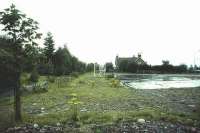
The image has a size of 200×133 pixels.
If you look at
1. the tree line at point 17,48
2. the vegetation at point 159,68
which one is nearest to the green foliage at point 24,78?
the tree line at point 17,48

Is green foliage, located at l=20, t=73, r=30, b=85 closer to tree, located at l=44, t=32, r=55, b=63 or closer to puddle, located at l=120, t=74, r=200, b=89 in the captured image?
puddle, located at l=120, t=74, r=200, b=89

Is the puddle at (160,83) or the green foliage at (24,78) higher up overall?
the green foliage at (24,78)

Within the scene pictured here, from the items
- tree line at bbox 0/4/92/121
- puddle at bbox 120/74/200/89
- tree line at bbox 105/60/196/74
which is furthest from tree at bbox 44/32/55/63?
tree line at bbox 105/60/196/74

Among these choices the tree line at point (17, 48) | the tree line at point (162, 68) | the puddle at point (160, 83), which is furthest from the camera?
the tree line at point (162, 68)

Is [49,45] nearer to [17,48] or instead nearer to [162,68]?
[17,48]

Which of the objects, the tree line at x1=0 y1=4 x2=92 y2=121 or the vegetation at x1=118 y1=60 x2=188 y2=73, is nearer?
the tree line at x1=0 y1=4 x2=92 y2=121

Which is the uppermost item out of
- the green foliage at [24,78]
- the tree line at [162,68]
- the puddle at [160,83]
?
the tree line at [162,68]

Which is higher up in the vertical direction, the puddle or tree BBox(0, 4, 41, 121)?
tree BBox(0, 4, 41, 121)

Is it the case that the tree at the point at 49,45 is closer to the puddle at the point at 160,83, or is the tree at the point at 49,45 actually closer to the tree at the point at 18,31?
the puddle at the point at 160,83

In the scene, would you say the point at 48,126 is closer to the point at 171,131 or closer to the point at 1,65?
the point at 1,65

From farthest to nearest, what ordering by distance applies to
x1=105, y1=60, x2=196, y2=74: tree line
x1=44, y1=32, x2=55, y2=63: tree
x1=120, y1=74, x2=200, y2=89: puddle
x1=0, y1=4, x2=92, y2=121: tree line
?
x1=105, y1=60, x2=196, y2=74: tree line < x1=44, y1=32, x2=55, y2=63: tree < x1=120, y1=74, x2=200, y2=89: puddle < x1=0, y1=4, x2=92, y2=121: tree line

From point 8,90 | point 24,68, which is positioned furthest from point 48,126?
point 8,90

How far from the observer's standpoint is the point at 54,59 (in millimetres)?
60438

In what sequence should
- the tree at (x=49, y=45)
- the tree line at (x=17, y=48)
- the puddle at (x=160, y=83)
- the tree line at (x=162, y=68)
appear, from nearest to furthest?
1. the tree line at (x=17, y=48)
2. the puddle at (x=160, y=83)
3. the tree at (x=49, y=45)
4. the tree line at (x=162, y=68)
